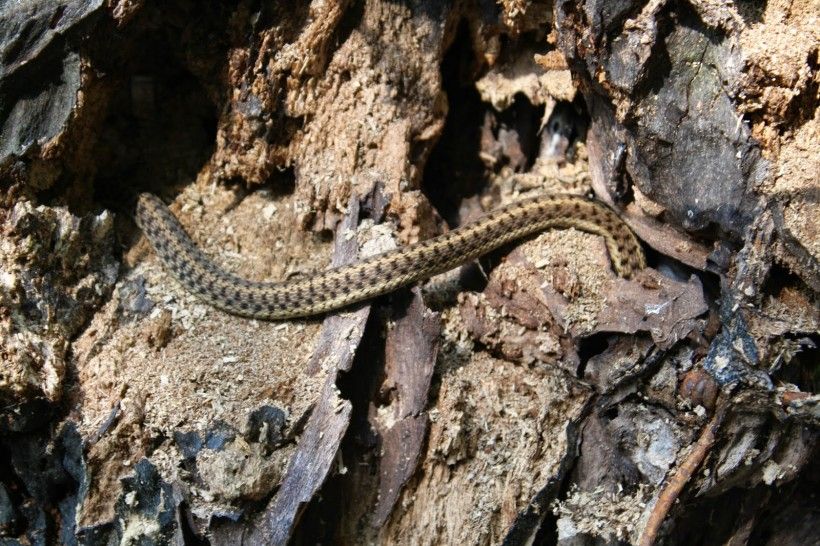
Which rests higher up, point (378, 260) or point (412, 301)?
point (378, 260)

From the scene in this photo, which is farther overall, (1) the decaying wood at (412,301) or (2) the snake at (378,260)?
(2) the snake at (378,260)

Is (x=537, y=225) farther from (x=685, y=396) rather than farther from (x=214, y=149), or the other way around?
(x=214, y=149)

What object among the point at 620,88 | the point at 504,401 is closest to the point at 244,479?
the point at 504,401

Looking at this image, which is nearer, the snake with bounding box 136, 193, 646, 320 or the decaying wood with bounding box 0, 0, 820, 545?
the decaying wood with bounding box 0, 0, 820, 545
